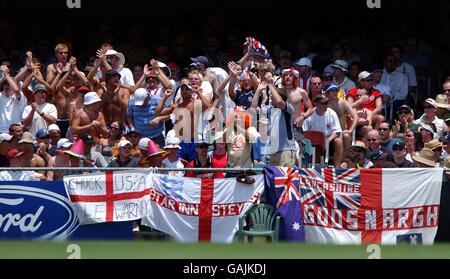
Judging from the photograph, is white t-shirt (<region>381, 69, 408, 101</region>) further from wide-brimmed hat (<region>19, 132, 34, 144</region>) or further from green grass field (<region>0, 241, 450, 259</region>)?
wide-brimmed hat (<region>19, 132, 34, 144</region>)

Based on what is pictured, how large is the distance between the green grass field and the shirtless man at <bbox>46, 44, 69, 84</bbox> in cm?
431

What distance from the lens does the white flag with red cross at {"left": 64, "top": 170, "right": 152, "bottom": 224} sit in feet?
53.9

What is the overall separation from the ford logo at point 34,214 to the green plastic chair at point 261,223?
7.08 ft

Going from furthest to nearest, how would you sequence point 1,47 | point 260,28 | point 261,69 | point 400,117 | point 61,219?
point 260,28 < point 1,47 < point 400,117 < point 261,69 < point 61,219

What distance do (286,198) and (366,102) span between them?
383 centimetres

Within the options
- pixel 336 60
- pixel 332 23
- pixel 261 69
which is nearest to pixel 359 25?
pixel 332 23

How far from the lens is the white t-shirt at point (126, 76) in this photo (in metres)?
19.7

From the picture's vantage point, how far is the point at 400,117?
1955 cm

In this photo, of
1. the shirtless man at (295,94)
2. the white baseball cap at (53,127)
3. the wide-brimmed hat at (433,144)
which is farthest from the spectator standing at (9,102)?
the wide-brimmed hat at (433,144)

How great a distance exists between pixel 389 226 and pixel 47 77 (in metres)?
6.29

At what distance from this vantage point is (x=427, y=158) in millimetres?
17859

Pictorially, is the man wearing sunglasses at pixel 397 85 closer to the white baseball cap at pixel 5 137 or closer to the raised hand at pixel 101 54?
the raised hand at pixel 101 54

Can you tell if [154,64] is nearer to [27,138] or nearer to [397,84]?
[27,138]

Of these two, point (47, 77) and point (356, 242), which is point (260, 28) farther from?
point (356, 242)
